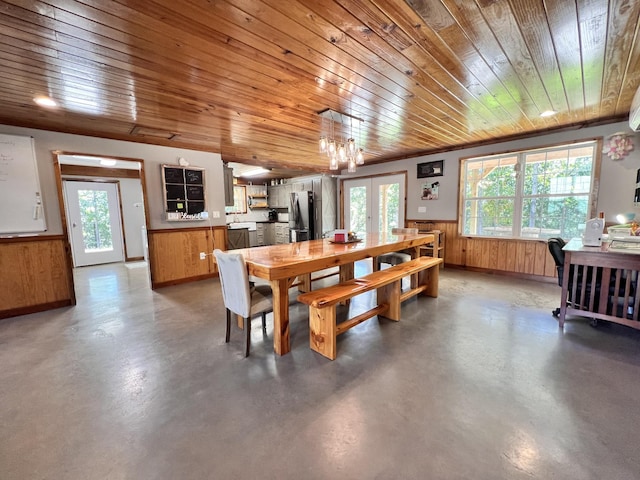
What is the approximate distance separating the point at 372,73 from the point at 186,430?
2749 millimetres

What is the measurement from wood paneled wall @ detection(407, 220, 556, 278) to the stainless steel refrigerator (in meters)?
2.77

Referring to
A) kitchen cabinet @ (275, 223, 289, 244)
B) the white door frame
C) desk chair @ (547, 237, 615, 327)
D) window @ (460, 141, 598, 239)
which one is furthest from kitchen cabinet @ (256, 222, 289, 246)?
desk chair @ (547, 237, 615, 327)

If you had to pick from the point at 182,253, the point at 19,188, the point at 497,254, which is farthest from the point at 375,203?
the point at 19,188

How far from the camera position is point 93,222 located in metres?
6.14

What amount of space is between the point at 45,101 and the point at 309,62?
103 inches

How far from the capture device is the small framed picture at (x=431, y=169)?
203 inches

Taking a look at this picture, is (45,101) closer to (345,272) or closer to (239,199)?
(345,272)

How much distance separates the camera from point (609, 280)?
246 centimetres

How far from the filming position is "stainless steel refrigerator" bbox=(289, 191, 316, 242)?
7.04 m

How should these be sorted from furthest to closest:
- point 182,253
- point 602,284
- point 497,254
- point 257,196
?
1. point 257,196
2. point 497,254
3. point 182,253
4. point 602,284

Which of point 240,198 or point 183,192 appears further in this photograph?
point 240,198

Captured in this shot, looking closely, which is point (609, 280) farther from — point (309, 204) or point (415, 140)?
point (309, 204)

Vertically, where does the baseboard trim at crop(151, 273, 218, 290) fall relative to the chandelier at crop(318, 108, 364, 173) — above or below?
below

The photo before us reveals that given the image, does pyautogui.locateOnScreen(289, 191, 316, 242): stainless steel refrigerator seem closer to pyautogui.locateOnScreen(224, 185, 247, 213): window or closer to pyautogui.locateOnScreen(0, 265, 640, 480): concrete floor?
A: pyautogui.locateOnScreen(224, 185, 247, 213): window
